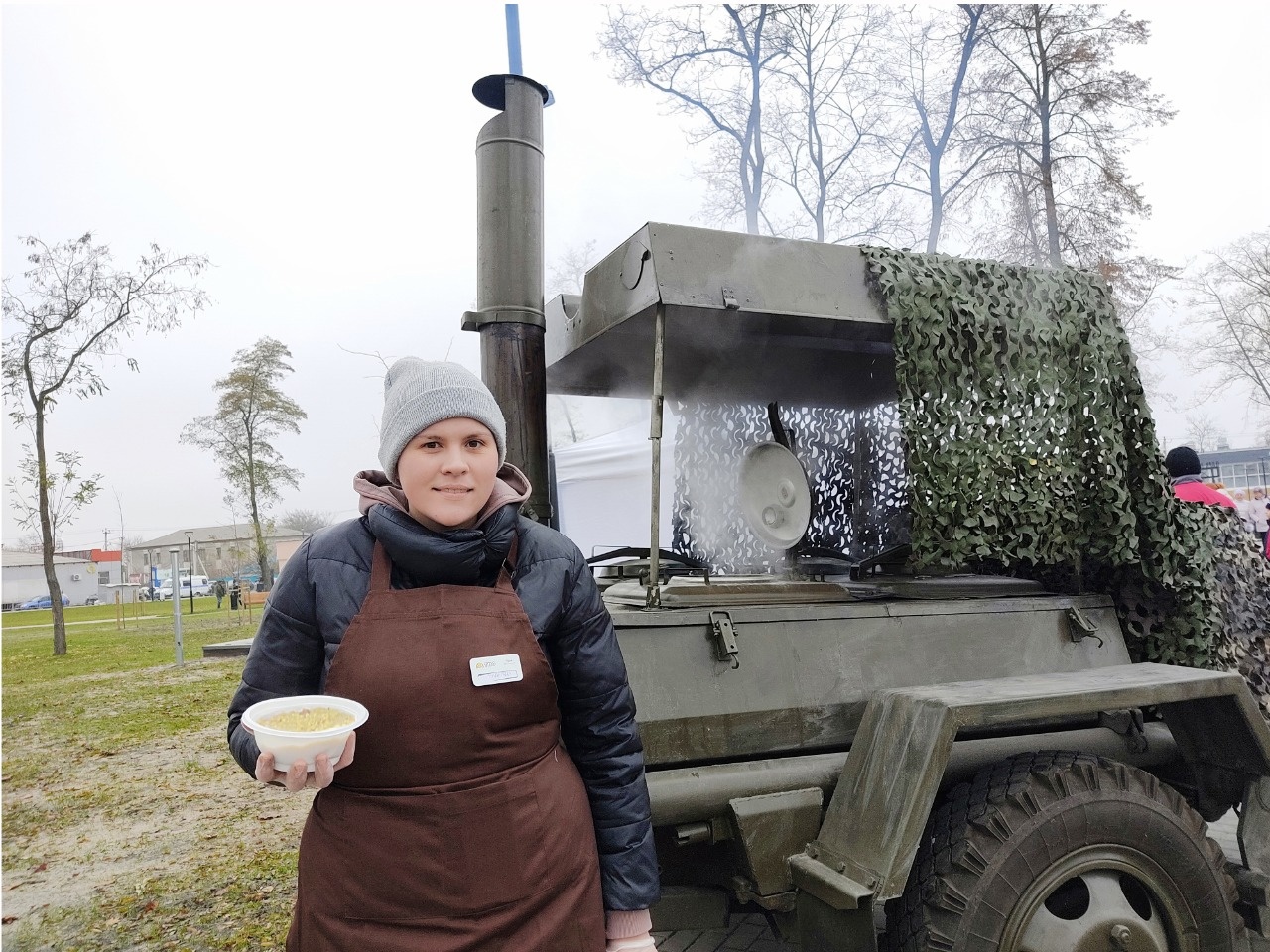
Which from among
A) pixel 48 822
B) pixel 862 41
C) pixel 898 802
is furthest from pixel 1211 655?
pixel 862 41

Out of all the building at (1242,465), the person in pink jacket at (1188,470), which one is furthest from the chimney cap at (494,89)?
the building at (1242,465)

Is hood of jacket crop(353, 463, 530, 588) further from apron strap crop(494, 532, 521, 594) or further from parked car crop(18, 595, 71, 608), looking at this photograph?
parked car crop(18, 595, 71, 608)

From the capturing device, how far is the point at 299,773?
4.95 ft

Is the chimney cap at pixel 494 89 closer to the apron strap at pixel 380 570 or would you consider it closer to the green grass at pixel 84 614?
the apron strap at pixel 380 570

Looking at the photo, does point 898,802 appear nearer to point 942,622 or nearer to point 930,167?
point 942,622

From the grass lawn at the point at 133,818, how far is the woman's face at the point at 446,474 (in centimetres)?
260

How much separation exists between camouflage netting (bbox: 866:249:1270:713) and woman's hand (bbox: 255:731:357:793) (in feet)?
8.03

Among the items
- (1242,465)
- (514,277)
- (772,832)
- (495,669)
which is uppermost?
(1242,465)

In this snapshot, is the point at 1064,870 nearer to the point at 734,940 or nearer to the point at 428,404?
the point at 734,940

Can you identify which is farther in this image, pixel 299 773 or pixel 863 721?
pixel 863 721

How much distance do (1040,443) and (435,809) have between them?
285 cm

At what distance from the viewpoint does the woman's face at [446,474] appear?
182cm

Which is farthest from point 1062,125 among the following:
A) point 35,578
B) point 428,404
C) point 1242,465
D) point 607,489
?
point 1242,465

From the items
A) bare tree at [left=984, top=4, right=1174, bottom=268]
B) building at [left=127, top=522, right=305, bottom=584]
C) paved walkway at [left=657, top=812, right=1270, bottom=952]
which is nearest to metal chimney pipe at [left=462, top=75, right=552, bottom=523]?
building at [left=127, top=522, right=305, bottom=584]
